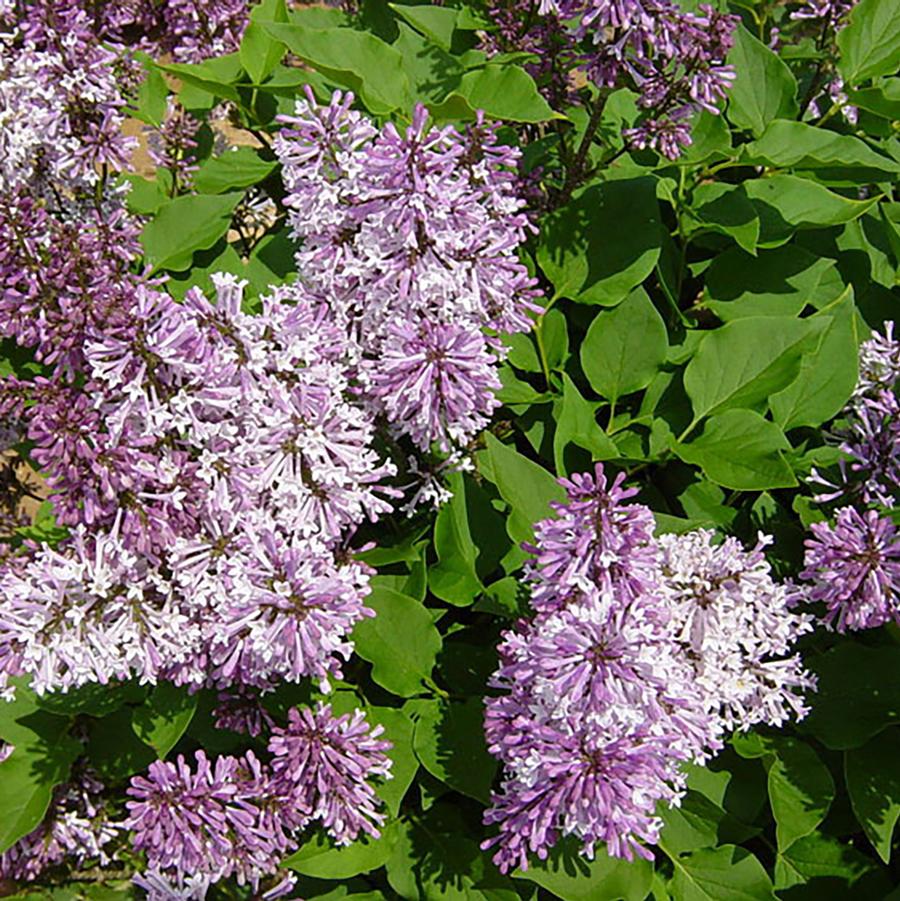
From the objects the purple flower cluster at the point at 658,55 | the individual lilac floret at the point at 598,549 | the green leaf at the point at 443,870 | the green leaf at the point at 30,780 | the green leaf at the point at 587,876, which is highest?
the purple flower cluster at the point at 658,55

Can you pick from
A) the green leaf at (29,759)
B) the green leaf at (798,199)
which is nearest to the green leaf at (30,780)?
the green leaf at (29,759)

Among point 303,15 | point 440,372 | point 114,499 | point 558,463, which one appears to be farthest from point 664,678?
point 303,15

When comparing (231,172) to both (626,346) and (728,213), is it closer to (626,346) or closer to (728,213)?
(626,346)

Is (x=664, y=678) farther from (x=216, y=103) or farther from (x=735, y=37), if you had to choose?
(x=216, y=103)

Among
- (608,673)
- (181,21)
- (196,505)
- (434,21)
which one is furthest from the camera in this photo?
(181,21)

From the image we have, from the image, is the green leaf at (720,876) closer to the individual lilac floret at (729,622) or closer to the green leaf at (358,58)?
the individual lilac floret at (729,622)

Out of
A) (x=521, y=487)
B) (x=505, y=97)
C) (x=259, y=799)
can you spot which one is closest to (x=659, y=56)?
(x=505, y=97)
